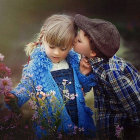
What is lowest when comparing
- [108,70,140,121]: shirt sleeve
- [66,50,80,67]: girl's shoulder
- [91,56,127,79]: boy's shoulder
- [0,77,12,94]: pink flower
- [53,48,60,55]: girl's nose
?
[108,70,140,121]: shirt sleeve

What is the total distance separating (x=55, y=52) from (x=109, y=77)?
493mm

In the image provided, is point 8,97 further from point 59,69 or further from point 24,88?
point 59,69

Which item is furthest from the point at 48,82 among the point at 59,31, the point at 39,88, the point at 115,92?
the point at 115,92

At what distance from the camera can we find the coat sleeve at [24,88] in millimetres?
2898

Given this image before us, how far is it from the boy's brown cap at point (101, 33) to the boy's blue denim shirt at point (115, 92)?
12 centimetres

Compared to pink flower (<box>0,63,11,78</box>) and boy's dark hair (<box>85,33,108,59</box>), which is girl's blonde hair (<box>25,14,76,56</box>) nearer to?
boy's dark hair (<box>85,33,108,59</box>)

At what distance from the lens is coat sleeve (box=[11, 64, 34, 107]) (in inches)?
114

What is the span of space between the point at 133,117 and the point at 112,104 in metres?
0.21

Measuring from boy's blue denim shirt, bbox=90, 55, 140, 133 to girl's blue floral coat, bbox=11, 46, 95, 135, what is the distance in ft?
0.30

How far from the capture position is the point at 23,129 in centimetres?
298

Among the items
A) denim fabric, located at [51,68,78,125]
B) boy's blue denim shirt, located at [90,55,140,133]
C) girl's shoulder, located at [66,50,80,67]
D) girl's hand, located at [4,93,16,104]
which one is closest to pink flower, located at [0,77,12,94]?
girl's hand, located at [4,93,16,104]

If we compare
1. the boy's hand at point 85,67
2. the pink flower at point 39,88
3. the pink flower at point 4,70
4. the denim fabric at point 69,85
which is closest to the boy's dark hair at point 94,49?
the boy's hand at point 85,67

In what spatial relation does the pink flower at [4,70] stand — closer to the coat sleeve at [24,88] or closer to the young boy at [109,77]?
the coat sleeve at [24,88]

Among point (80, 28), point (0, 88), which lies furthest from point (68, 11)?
point (0, 88)
